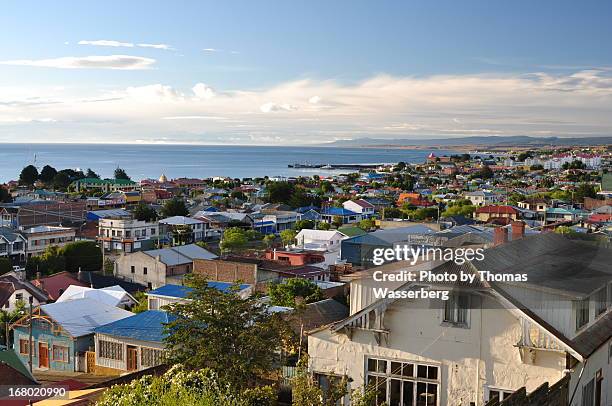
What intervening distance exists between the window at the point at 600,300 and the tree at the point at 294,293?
1095cm

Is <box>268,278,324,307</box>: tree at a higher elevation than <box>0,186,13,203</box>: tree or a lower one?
higher

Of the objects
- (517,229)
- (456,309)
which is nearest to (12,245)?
(517,229)

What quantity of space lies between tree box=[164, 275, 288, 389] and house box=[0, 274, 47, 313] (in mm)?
14241

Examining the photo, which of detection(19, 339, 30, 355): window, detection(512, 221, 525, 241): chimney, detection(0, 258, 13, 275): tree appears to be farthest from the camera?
detection(0, 258, 13, 275): tree

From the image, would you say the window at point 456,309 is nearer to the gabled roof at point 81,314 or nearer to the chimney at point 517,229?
the chimney at point 517,229

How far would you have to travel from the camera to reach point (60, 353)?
16516 mm

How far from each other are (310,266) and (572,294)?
21.5 meters

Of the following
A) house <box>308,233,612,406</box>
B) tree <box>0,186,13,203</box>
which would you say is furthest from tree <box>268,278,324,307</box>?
tree <box>0,186,13,203</box>

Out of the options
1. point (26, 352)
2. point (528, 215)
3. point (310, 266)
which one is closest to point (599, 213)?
point (528, 215)

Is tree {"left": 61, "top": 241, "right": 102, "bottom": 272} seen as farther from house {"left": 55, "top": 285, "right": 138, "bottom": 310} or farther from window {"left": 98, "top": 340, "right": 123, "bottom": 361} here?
window {"left": 98, "top": 340, "right": 123, "bottom": 361}

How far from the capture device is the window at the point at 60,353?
16.4 m

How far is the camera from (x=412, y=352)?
7.62 metres

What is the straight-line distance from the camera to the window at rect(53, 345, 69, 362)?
16.4 metres

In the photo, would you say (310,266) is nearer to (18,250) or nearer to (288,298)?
(288,298)
